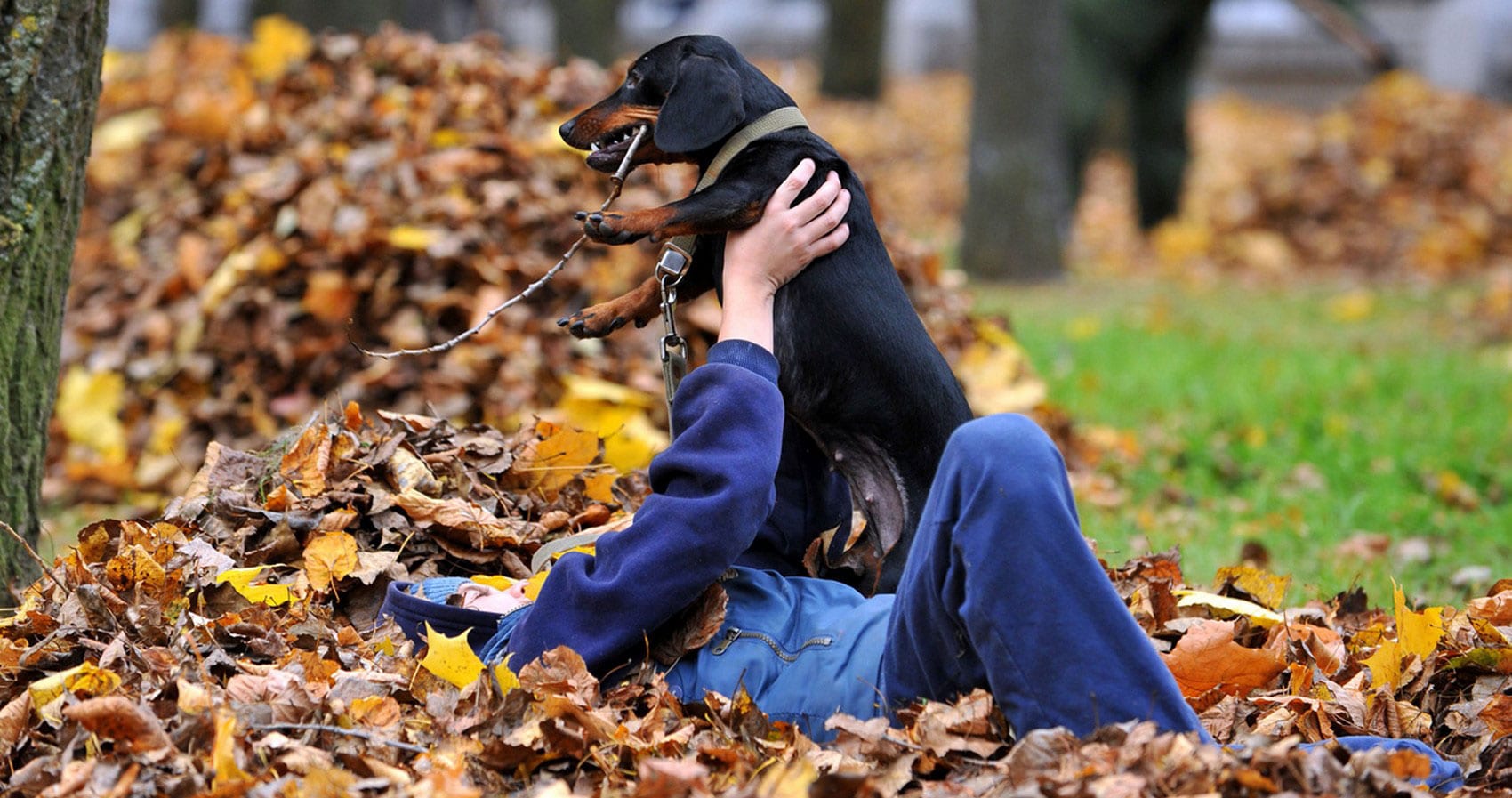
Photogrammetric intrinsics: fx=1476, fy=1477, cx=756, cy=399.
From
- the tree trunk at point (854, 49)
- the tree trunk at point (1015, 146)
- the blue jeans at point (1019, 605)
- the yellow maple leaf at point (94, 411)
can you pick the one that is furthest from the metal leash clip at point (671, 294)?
the tree trunk at point (854, 49)

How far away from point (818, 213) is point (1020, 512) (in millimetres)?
878

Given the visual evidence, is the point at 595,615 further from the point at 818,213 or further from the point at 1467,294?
the point at 1467,294

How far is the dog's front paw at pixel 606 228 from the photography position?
286cm

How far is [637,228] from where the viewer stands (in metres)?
2.90

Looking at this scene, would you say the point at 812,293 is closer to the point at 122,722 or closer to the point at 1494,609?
the point at 122,722

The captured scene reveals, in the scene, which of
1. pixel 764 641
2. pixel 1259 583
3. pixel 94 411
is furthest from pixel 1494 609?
pixel 94 411

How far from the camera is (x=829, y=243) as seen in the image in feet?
9.82

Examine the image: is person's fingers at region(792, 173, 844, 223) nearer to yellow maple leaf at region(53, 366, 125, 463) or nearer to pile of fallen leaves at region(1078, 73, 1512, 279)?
yellow maple leaf at region(53, 366, 125, 463)

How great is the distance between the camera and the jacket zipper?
2.85 meters

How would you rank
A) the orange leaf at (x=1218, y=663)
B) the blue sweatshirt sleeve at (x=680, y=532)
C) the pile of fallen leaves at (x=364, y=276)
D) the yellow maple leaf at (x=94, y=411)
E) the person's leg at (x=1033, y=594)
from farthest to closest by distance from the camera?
the yellow maple leaf at (x=94, y=411), the pile of fallen leaves at (x=364, y=276), the orange leaf at (x=1218, y=663), the blue sweatshirt sleeve at (x=680, y=532), the person's leg at (x=1033, y=594)

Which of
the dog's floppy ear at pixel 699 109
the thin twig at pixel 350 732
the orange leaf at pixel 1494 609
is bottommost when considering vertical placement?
the orange leaf at pixel 1494 609

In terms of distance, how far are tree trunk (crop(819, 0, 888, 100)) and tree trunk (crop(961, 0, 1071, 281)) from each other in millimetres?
8973

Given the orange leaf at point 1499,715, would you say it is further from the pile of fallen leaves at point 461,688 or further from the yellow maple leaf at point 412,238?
the yellow maple leaf at point 412,238

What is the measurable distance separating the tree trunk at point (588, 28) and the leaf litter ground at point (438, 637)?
8816 mm
